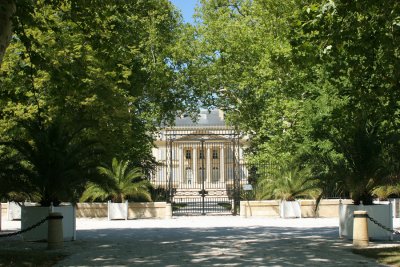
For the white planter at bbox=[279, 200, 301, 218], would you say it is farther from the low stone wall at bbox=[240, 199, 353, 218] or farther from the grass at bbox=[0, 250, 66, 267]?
the grass at bbox=[0, 250, 66, 267]

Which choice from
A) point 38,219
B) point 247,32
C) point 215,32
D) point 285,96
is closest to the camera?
point 38,219

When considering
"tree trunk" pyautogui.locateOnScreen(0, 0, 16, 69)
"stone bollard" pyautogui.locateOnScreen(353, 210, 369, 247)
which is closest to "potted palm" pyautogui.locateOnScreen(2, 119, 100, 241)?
"tree trunk" pyautogui.locateOnScreen(0, 0, 16, 69)

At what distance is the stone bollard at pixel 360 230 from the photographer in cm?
1280

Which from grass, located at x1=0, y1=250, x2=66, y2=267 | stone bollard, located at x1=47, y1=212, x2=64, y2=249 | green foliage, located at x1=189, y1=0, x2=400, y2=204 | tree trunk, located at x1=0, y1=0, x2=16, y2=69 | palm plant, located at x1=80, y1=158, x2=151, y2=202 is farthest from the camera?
palm plant, located at x1=80, y1=158, x2=151, y2=202

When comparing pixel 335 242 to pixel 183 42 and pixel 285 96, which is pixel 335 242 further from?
pixel 183 42

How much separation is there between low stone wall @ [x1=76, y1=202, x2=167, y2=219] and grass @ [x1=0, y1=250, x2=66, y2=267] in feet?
39.6

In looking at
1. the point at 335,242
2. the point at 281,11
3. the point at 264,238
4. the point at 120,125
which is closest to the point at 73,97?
the point at 120,125

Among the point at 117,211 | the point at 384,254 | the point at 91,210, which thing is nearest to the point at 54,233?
the point at 384,254

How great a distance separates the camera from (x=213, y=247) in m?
13.0

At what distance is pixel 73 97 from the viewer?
70.0 ft

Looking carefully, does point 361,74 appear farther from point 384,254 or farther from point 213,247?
point 213,247

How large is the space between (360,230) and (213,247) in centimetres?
349

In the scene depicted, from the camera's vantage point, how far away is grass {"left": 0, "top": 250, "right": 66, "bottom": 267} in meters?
10.5

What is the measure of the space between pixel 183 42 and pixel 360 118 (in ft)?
78.7
